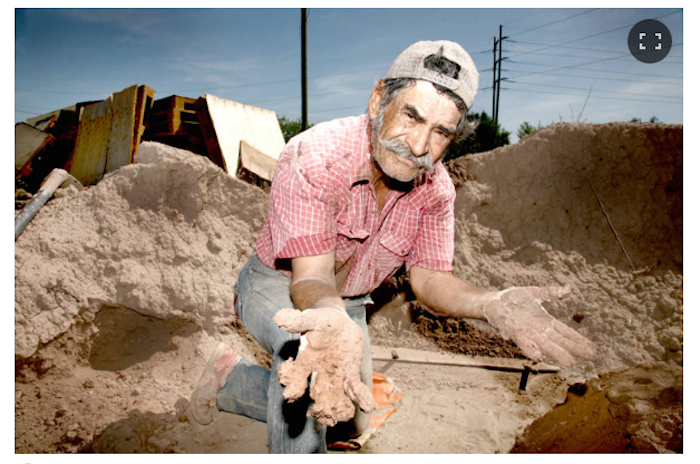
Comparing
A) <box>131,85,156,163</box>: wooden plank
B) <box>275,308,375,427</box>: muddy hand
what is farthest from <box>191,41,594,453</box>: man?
<box>131,85,156,163</box>: wooden plank

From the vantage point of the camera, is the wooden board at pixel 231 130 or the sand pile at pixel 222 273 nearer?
the sand pile at pixel 222 273

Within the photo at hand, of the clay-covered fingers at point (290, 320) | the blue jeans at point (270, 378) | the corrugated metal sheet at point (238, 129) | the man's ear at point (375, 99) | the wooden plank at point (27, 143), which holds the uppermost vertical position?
the corrugated metal sheet at point (238, 129)

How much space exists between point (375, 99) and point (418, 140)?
32cm

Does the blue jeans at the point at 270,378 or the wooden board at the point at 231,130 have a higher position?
the wooden board at the point at 231,130

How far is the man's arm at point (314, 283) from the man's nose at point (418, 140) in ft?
1.72

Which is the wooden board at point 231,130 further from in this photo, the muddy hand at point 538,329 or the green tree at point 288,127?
the green tree at point 288,127

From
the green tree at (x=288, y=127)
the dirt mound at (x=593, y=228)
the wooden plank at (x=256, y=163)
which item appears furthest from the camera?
the green tree at (x=288, y=127)

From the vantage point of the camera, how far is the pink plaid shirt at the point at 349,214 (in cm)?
156

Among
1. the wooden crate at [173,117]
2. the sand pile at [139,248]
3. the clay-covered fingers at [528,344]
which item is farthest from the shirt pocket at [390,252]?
the wooden crate at [173,117]

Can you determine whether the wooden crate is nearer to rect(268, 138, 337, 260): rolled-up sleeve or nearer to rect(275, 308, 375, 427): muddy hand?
rect(268, 138, 337, 260): rolled-up sleeve

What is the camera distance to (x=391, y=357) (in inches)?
130

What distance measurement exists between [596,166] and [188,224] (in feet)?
11.0

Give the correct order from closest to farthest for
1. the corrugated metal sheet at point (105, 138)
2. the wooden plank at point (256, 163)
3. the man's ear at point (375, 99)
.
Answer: the man's ear at point (375, 99) → the wooden plank at point (256, 163) → the corrugated metal sheet at point (105, 138)

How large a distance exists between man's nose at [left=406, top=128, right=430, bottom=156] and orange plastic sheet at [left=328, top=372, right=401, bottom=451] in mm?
1506
